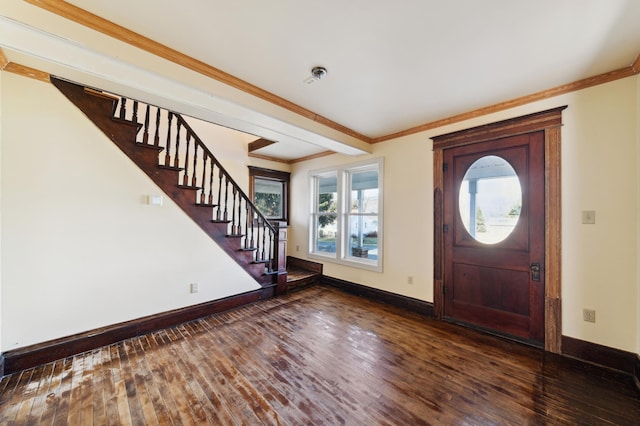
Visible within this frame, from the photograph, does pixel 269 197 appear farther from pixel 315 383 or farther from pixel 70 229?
pixel 315 383

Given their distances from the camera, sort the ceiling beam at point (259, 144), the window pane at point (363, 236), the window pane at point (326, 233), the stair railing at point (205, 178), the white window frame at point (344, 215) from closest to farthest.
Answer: the stair railing at point (205, 178) → the white window frame at point (344, 215) → the window pane at point (363, 236) → the ceiling beam at point (259, 144) → the window pane at point (326, 233)

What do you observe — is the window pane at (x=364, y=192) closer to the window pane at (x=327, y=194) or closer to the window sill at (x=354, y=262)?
the window pane at (x=327, y=194)

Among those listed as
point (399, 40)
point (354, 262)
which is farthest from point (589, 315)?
point (399, 40)

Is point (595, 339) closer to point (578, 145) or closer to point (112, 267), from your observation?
point (578, 145)

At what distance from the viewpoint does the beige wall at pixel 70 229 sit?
6.88ft

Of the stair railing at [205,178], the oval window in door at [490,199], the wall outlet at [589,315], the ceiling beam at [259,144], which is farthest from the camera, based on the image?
the ceiling beam at [259,144]

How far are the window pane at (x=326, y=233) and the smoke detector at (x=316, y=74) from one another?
2.92 metres

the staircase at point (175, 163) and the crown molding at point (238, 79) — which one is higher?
the crown molding at point (238, 79)

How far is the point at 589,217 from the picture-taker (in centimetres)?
228

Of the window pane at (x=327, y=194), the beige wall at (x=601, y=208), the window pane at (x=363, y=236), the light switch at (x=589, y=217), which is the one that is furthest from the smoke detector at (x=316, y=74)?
the light switch at (x=589, y=217)

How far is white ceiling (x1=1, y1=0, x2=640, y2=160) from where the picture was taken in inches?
59.7

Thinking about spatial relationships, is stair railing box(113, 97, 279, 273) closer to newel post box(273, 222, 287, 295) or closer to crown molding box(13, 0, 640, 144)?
newel post box(273, 222, 287, 295)

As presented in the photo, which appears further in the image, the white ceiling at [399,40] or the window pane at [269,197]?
the window pane at [269,197]

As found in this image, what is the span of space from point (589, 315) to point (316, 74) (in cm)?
346
